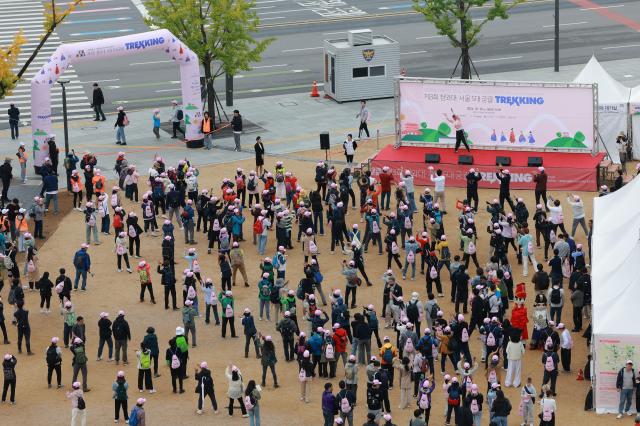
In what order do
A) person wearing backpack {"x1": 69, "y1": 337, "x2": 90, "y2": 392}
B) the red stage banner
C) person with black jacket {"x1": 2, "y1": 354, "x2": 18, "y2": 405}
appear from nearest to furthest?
1. person with black jacket {"x1": 2, "y1": 354, "x2": 18, "y2": 405}
2. person wearing backpack {"x1": 69, "y1": 337, "x2": 90, "y2": 392}
3. the red stage banner

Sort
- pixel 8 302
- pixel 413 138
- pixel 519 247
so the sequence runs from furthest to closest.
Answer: pixel 413 138, pixel 519 247, pixel 8 302

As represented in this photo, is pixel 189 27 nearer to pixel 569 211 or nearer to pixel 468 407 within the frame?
pixel 569 211

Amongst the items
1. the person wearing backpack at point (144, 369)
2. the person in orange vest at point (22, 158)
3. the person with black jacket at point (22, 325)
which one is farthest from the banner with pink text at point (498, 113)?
the person wearing backpack at point (144, 369)

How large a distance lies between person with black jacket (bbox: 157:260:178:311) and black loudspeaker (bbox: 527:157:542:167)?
49.9 ft

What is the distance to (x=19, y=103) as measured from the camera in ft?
209

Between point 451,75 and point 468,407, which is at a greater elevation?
point 451,75

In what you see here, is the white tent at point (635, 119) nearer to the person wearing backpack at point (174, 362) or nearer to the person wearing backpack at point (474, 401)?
the person wearing backpack at point (474, 401)

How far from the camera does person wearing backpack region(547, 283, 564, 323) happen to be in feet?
127

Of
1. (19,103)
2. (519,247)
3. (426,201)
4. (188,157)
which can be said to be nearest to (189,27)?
(188,157)

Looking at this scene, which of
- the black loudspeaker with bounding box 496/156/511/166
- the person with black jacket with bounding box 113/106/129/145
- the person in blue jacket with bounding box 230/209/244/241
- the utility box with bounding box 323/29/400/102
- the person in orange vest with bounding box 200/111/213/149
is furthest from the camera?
the utility box with bounding box 323/29/400/102

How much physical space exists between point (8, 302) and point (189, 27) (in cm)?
2031

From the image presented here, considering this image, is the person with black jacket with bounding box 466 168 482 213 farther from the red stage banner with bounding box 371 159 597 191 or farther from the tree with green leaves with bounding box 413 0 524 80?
the tree with green leaves with bounding box 413 0 524 80

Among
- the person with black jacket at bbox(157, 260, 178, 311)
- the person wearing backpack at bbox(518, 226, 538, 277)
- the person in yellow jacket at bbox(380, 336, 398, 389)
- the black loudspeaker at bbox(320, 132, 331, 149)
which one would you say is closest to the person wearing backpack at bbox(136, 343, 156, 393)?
the person with black jacket at bbox(157, 260, 178, 311)

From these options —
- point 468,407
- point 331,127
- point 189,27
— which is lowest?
point 468,407
